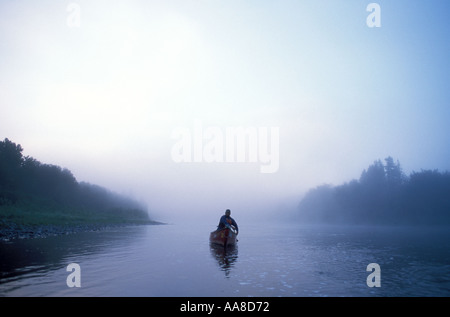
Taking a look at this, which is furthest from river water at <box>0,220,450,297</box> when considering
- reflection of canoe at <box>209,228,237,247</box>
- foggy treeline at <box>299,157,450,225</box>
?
foggy treeline at <box>299,157,450,225</box>

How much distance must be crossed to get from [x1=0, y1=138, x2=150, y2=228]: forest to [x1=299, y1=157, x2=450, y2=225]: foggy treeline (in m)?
112

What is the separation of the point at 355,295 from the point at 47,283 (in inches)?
541

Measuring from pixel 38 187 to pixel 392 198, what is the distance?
5648 inches

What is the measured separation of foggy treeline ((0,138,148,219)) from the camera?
64.5 m

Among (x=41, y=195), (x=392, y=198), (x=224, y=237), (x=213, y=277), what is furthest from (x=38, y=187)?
(x=392, y=198)

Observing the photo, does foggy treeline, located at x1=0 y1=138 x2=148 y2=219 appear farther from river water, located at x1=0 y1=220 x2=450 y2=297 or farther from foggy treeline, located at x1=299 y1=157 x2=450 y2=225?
foggy treeline, located at x1=299 y1=157 x2=450 y2=225

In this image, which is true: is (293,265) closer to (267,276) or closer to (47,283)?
(267,276)

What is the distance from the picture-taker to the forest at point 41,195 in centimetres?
5555

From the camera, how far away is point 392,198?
12838 centimetres

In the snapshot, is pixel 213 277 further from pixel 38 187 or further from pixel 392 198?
pixel 392 198

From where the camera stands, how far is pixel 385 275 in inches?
614

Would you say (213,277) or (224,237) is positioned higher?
(213,277)
